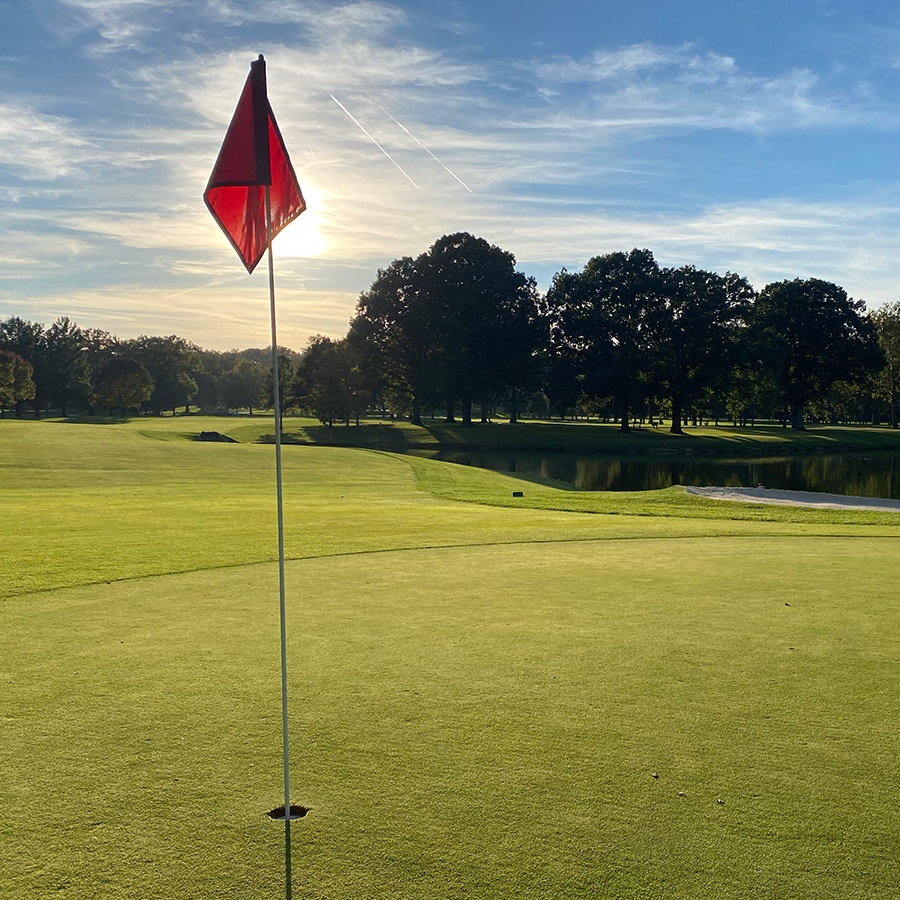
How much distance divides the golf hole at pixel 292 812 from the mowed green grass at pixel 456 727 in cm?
7

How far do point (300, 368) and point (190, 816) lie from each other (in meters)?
85.5

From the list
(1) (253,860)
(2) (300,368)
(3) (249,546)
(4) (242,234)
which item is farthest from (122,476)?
(2) (300,368)

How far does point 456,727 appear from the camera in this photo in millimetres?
4992

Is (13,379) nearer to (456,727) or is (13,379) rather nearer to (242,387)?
(242,387)

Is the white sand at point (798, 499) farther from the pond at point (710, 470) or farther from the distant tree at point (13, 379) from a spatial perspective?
the distant tree at point (13, 379)

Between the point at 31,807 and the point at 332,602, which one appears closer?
Result: the point at 31,807

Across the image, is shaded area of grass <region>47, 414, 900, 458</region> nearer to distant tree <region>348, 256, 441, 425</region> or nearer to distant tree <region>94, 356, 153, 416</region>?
distant tree <region>348, 256, 441, 425</region>

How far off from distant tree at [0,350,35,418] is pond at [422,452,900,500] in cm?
5822

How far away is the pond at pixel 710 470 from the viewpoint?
40719 mm

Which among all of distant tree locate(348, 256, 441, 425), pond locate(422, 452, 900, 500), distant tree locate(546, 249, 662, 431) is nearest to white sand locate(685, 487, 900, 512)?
pond locate(422, 452, 900, 500)

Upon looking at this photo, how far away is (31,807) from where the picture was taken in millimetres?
4020

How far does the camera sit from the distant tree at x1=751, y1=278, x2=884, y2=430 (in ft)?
261

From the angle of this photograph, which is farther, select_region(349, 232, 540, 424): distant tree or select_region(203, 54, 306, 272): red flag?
select_region(349, 232, 540, 424): distant tree

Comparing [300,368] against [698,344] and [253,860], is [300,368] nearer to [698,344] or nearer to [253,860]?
[698,344]
